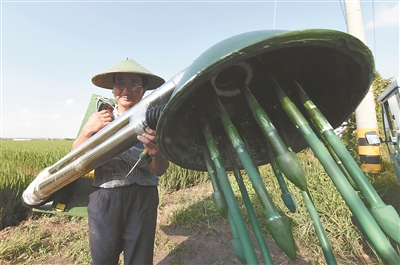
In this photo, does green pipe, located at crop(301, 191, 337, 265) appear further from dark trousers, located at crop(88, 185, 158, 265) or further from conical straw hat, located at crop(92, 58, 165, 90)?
conical straw hat, located at crop(92, 58, 165, 90)

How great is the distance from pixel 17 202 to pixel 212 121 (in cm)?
408

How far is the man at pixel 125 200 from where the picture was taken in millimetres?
1568

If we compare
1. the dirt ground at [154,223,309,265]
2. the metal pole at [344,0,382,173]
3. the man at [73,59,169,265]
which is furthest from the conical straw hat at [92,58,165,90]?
the metal pole at [344,0,382,173]

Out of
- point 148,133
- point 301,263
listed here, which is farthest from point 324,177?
point 148,133

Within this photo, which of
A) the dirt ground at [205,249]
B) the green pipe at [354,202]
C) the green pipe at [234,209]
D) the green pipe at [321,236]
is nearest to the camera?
the green pipe at [354,202]

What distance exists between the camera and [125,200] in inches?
63.4

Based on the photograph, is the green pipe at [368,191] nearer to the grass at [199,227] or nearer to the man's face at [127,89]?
the man's face at [127,89]

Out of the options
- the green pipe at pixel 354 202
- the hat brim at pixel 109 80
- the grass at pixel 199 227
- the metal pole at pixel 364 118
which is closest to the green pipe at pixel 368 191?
the green pipe at pixel 354 202

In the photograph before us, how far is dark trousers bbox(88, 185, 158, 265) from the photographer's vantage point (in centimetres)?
157

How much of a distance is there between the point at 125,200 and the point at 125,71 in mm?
876

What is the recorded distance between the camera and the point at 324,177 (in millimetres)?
3381

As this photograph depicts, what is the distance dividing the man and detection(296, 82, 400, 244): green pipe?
3.54 feet

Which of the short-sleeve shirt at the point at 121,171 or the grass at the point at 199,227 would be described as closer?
the short-sleeve shirt at the point at 121,171

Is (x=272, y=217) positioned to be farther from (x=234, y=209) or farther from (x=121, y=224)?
(x=121, y=224)
